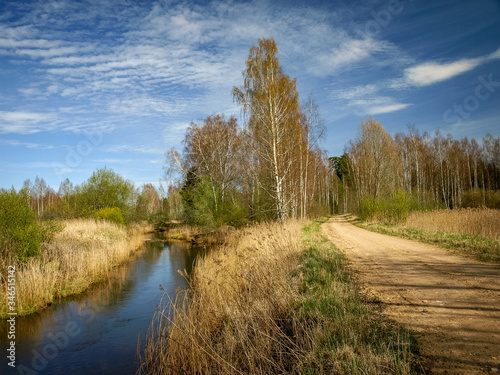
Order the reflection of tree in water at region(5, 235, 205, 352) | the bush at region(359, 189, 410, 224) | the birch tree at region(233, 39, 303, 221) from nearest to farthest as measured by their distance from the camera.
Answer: the reflection of tree in water at region(5, 235, 205, 352) < the birch tree at region(233, 39, 303, 221) < the bush at region(359, 189, 410, 224)

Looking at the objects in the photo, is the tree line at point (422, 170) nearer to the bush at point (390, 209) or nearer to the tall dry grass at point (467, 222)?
the bush at point (390, 209)

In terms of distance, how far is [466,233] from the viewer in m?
13.7

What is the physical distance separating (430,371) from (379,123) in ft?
117

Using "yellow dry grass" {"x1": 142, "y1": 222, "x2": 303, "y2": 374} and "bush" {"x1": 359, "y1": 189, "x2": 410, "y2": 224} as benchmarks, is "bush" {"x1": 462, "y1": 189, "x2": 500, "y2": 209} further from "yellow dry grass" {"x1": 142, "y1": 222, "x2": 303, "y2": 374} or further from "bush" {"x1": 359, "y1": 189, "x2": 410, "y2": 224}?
"yellow dry grass" {"x1": 142, "y1": 222, "x2": 303, "y2": 374}

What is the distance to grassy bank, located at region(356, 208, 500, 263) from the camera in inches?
369

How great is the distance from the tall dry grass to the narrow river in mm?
13137

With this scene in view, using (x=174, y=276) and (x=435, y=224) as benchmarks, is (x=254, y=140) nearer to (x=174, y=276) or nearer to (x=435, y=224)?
(x=174, y=276)

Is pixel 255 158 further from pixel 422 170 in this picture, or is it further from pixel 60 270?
pixel 422 170

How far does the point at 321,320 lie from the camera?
15.2ft

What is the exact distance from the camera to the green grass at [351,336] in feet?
10.9

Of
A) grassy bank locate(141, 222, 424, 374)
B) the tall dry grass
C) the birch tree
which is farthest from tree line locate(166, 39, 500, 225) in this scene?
grassy bank locate(141, 222, 424, 374)

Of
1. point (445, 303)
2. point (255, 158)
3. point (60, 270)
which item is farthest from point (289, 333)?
point (255, 158)

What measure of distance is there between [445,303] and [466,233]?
1084 centimetres

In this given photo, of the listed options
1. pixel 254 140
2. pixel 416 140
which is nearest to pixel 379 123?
pixel 416 140
